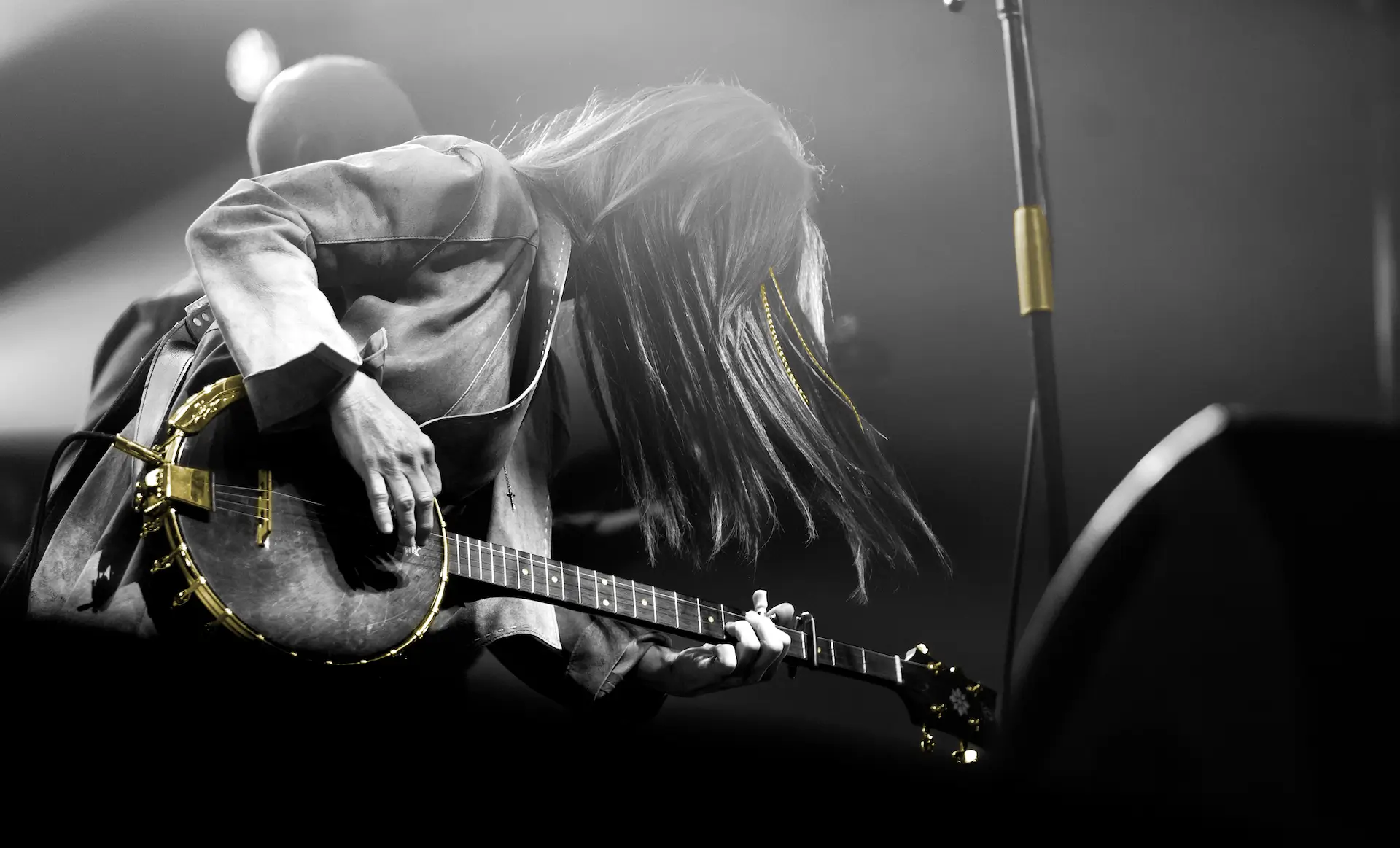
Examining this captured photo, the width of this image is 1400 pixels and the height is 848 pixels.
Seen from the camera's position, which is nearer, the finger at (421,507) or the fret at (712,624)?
the finger at (421,507)

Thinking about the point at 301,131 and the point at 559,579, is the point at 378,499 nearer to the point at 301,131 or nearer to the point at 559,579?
the point at 559,579

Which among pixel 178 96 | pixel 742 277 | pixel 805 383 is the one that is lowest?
pixel 805 383

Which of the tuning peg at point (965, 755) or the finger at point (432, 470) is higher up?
the finger at point (432, 470)

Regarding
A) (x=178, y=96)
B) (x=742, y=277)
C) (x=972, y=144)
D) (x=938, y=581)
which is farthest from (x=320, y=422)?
(x=972, y=144)

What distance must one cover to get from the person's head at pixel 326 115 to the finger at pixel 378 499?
1.36 feet

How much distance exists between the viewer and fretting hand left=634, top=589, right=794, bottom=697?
1558 millimetres

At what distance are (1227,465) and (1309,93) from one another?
2328 millimetres

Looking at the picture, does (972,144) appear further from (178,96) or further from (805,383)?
(178,96)

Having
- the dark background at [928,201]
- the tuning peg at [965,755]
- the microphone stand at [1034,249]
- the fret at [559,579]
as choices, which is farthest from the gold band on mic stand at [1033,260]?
the fret at [559,579]

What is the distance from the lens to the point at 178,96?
142cm

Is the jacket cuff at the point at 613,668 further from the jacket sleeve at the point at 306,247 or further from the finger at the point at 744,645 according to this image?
the jacket sleeve at the point at 306,247

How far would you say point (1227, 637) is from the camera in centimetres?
61

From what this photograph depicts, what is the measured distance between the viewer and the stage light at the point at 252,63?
1453mm

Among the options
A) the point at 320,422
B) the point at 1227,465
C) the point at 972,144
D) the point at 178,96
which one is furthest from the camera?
the point at 972,144
